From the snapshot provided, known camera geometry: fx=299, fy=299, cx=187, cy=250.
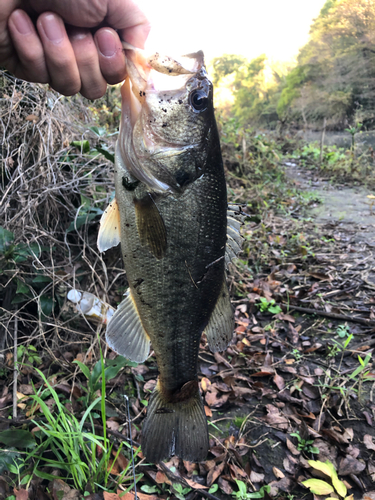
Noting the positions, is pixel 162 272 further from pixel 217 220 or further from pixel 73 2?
pixel 73 2

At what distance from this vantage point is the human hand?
127 centimetres

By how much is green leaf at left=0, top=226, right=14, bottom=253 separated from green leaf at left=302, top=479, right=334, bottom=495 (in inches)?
110

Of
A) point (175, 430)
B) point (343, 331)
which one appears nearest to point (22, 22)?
point (175, 430)

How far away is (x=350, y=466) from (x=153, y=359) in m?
1.79

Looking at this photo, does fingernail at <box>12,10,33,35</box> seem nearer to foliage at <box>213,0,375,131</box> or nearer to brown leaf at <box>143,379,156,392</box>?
brown leaf at <box>143,379,156,392</box>

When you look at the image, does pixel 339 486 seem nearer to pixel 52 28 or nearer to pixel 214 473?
pixel 214 473

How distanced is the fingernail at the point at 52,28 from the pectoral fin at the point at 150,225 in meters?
0.77

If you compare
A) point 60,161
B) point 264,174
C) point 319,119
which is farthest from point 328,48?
point 60,161

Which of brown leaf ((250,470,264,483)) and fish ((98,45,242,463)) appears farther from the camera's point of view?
brown leaf ((250,470,264,483))

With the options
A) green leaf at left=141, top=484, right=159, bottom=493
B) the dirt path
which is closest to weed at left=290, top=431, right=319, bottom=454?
the dirt path

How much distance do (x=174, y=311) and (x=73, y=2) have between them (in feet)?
4.57

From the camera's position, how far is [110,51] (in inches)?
53.8

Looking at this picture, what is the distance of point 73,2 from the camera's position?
123 centimetres

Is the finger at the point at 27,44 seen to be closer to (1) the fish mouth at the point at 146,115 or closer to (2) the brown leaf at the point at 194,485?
(1) the fish mouth at the point at 146,115
